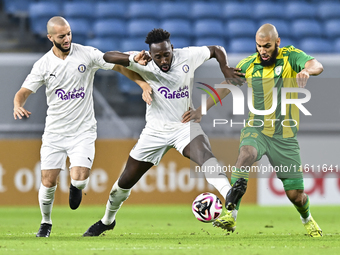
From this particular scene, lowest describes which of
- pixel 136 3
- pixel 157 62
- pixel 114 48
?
pixel 157 62

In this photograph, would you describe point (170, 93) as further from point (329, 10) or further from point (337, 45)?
point (329, 10)

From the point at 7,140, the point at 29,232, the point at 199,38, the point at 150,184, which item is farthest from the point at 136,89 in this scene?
the point at 29,232

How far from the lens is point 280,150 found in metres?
6.33

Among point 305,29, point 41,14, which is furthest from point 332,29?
point 41,14

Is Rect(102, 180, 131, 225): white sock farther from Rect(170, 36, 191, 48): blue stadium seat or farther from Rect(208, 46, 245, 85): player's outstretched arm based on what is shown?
Rect(170, 36, 191, 48): blue stadium seat

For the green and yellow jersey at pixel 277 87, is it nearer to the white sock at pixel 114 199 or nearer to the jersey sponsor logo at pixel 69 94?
the white sock at pixel 114 199

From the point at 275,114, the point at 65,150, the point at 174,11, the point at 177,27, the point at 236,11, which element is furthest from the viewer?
the point at 236,11

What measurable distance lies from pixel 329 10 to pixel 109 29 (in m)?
5.96

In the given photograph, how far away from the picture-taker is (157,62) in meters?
6.26

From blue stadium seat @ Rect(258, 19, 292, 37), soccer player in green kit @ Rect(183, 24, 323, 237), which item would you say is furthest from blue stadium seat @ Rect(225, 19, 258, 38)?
soccer player in green kit @ Rect(183, 24, 323, 237)
